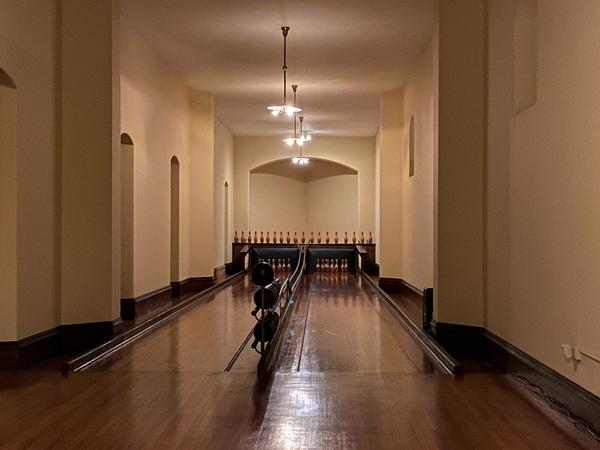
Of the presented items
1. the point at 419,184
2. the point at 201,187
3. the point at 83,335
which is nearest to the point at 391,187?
the point at 419,184

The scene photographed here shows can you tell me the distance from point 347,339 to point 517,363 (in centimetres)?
263

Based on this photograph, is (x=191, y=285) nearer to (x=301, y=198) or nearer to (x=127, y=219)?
(x=127, y=219)

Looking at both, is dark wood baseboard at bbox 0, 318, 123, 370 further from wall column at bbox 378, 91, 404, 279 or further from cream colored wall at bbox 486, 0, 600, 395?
wall column at bbox 378, 91, 404, 279

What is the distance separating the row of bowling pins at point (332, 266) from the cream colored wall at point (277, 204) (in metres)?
3.83

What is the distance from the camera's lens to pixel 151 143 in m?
10.4

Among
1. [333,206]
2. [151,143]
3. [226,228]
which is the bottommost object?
[226,228]

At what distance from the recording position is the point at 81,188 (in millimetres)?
7039

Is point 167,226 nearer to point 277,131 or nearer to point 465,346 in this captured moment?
point 465,346

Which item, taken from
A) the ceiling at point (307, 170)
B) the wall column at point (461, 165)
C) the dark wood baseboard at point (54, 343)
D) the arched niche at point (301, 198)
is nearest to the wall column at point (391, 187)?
the wall column at point (461, 165)

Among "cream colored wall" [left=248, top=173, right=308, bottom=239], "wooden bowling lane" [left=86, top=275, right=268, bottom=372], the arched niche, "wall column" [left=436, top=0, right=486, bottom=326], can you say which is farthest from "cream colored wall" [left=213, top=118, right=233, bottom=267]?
"wall column" [left=436, top=0, right=486, bottom=326]

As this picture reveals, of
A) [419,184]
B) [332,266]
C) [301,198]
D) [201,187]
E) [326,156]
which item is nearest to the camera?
[419,184]

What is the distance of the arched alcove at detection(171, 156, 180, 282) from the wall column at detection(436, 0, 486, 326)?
654 centimetres

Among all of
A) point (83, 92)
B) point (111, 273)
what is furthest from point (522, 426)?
point (83, 92)

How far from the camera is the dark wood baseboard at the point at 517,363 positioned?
429 cm
